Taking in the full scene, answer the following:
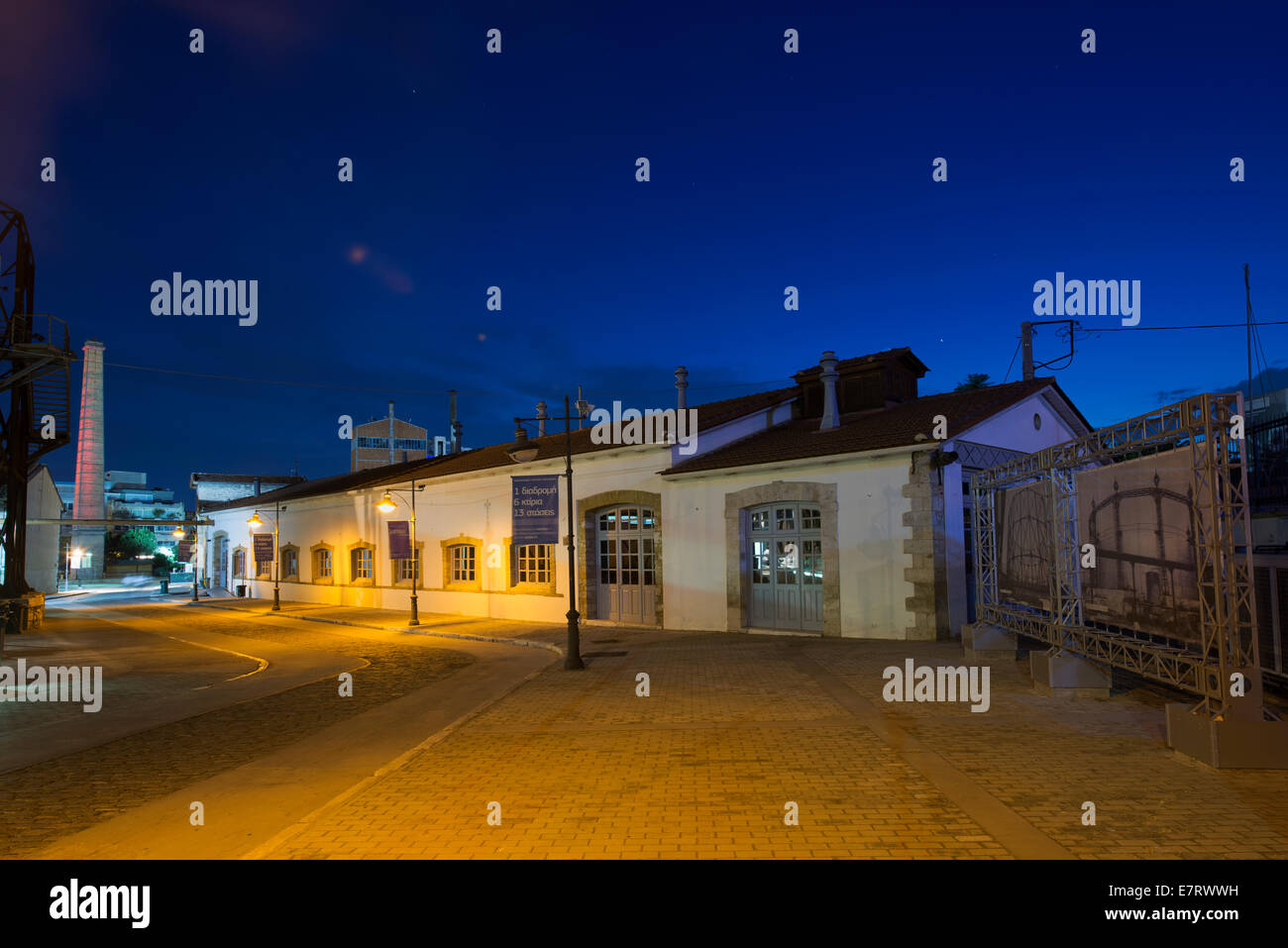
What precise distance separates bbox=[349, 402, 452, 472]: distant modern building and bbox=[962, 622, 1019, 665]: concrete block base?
5343 cm

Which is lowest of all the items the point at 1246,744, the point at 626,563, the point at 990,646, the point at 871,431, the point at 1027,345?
the point at 990,646

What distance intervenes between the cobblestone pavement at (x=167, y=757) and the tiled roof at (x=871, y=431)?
7621mm

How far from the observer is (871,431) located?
52.5ft

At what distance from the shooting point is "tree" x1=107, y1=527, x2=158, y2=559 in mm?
81562

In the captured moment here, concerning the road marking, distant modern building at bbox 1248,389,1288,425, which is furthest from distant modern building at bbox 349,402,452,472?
distant modern building at bbox 1248,389,1288,425

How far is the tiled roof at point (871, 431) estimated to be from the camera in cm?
1489

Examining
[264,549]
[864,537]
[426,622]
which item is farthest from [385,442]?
[864,537]

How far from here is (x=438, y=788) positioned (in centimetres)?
616

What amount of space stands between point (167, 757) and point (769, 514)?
464 inches

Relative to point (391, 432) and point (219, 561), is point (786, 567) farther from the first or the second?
point (391, 432)

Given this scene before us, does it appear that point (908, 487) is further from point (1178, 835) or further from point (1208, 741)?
point (1178, 835)

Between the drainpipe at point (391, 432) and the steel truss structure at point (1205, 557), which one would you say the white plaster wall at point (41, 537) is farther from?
the steel truss structure at point (1205, 557)

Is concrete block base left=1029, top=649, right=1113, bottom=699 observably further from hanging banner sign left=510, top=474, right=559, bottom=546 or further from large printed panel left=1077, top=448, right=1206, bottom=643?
hanging banner sign left=510, top=474, right=559, bottom=546

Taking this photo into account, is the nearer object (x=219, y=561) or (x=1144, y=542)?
(x=1144, y=542)
